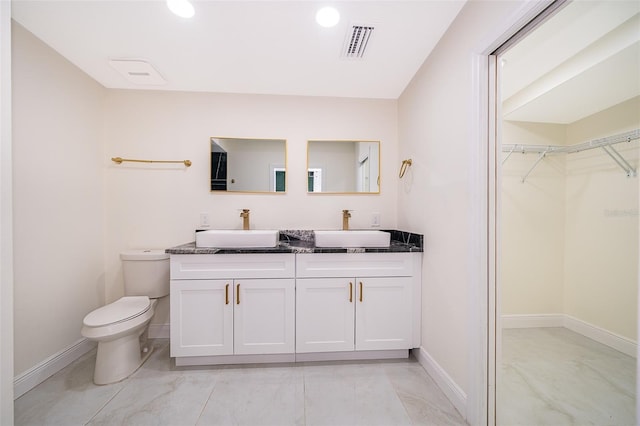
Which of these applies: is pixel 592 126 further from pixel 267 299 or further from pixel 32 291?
pixel 32 291

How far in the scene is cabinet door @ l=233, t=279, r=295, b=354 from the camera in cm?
167

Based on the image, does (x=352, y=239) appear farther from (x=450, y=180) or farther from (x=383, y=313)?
(x=450, y=180)

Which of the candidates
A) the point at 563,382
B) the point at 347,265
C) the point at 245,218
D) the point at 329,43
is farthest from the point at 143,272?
the point at 563,382

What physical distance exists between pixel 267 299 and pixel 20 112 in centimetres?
192

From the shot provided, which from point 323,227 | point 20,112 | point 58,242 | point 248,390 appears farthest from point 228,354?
point 20,112

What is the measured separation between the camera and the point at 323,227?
2236mm

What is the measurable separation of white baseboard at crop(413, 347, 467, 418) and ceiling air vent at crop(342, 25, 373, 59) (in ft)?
6.92

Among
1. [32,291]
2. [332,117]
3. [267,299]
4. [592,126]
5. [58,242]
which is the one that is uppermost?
[332,117]

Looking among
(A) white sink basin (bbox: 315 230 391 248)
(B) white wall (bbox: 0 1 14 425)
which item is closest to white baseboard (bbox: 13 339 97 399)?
(B) white wall (bbox: 0 1 14 425)

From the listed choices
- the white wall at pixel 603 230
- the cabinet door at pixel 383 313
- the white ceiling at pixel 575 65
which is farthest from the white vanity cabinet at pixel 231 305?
the white ceiling at pixel 575 65

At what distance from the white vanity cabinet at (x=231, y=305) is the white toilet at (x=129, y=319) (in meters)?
0.26

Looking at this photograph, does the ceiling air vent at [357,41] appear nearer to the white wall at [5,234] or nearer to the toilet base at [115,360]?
the white wall at [5,234]

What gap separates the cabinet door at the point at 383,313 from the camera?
68.1 inches

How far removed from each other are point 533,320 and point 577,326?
0.89 feet
